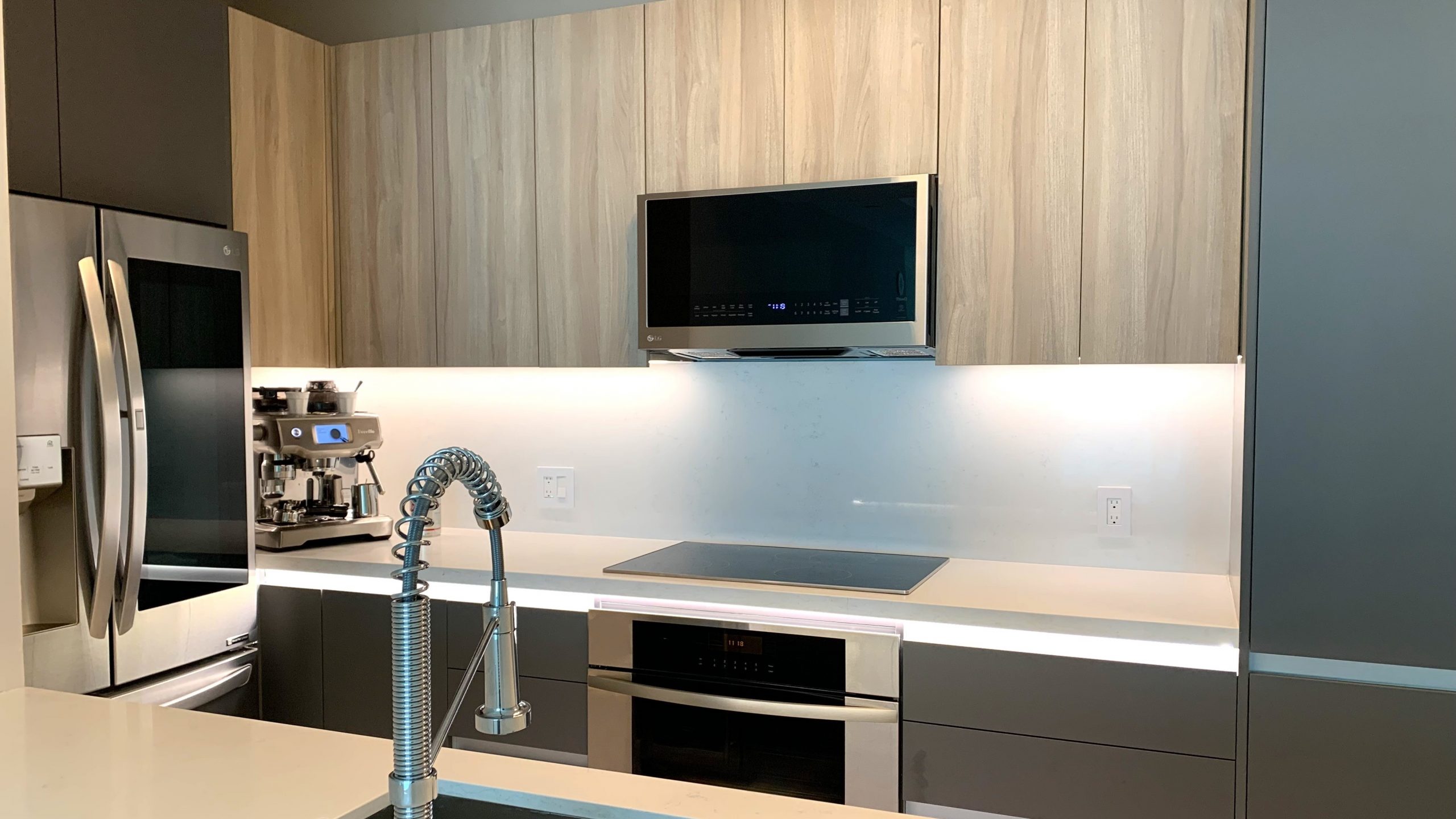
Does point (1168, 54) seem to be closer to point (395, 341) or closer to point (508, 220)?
point (508, 220)

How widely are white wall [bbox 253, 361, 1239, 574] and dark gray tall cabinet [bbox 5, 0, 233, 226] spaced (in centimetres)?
81

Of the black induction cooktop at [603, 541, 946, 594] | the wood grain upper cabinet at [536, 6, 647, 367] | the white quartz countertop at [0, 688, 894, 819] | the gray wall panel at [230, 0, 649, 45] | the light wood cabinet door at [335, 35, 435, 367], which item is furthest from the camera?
the gray wall panel at [230, 0, 649, 45]

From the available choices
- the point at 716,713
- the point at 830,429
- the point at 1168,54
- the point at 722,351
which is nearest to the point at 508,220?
the point at 722,351

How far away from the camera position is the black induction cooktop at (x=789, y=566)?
2264 millimetres

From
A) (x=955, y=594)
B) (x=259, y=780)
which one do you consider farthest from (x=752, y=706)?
(x=259, y=780)

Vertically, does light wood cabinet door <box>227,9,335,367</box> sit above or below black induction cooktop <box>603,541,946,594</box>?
above

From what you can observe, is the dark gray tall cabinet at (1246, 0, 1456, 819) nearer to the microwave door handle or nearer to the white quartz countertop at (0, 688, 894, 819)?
the white quartz countertop at (0, 688, 894, 819)

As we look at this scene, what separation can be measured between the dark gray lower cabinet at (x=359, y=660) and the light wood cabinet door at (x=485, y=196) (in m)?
0.71

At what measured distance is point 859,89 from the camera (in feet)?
7.92

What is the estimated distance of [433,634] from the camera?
8.33ft

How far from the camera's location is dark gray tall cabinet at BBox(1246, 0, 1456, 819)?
1.72 metres

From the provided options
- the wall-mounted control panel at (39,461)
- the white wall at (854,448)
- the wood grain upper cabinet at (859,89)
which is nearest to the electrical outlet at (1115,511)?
the white wall at (854,448)

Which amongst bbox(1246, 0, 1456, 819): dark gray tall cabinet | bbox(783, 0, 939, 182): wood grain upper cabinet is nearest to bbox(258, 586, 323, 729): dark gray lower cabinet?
bbox(783, 0, 939, 182): wood grain upper cabinet

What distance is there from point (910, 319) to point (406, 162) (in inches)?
61.1
